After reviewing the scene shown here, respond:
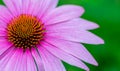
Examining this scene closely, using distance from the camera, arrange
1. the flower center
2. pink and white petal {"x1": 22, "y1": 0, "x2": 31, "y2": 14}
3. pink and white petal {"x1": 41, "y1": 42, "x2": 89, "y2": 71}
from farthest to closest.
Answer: pink and white petal {"x1": 22, "y1": 0, "x2": 31, "y2": 14}, the flower center, pink and white petal {"x1": 41, "y1": 42, "x2": 89, "y2": 71}

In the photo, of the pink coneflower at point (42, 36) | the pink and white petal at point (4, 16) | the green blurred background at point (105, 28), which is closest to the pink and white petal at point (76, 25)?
the pink coneflower at point (42, 36)

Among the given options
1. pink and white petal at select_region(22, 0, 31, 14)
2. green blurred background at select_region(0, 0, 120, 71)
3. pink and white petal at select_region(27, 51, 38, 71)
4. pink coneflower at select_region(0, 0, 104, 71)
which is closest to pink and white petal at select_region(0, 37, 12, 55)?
pink coneflower at select_region(0, 0, 104, 71)

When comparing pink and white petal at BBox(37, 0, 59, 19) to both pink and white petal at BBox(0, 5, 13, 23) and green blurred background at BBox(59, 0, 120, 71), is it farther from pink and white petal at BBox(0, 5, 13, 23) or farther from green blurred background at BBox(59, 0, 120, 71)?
green blurred background at BBox(59, 0, 120, 71)

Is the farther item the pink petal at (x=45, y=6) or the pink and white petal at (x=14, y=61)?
the pink petal at (x=45, y=6)

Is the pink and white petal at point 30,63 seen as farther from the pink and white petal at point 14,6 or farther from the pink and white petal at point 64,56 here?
the pink and white petal at point 14,6

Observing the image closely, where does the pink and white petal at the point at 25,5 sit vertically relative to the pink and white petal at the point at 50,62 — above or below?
above

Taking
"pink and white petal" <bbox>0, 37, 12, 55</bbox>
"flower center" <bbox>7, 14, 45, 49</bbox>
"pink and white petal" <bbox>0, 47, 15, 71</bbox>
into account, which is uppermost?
"flower center" <bbox>7, 14, 45, 49</bbox>
